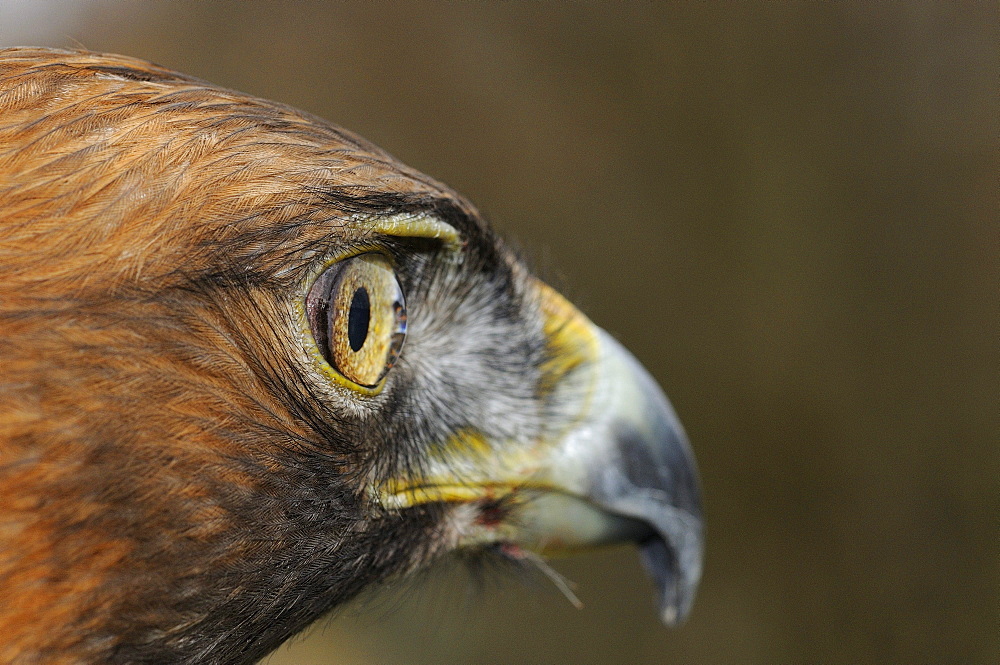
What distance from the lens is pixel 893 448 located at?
4.14m

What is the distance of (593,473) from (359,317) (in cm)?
67

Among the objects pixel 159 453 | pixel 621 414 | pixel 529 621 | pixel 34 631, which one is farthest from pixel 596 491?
pixel 529 621

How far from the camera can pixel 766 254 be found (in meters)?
4.57

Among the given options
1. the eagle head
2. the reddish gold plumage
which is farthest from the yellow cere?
the reddish gold plumage

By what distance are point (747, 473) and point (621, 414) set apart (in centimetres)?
323

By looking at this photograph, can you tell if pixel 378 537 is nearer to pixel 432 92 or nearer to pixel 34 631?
pixel 34 631

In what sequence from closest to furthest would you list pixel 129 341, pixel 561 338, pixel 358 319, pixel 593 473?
pixel 129 341
pixel 358 319
pixel 593 473
pixel 561 338

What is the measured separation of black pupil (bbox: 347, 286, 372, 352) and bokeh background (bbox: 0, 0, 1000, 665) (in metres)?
2.83

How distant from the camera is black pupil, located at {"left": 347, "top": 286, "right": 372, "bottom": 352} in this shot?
1.29 metres

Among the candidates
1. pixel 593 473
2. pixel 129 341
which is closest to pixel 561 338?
pixel 593 473

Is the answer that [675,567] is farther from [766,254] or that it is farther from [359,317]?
[766,254]

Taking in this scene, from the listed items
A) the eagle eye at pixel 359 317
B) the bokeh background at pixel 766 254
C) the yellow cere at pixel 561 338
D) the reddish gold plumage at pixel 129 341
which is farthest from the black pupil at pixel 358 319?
the bokeh background at pixel 766 254

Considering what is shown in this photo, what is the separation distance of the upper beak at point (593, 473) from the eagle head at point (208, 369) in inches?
1.0

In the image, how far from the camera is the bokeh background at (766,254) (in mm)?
3826
